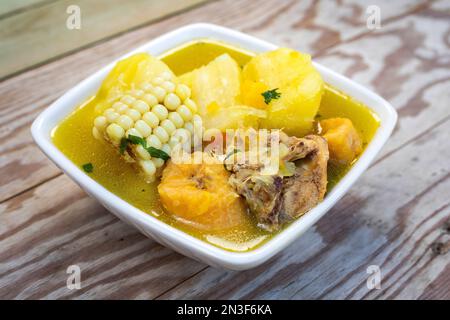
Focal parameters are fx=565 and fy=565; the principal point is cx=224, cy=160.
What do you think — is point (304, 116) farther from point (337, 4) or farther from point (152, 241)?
point (337, 4)

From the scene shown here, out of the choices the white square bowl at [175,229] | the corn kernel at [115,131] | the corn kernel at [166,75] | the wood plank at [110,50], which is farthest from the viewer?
the wood plank at [110,50]

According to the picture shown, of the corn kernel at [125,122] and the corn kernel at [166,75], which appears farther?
the corn kernel at [166,75]

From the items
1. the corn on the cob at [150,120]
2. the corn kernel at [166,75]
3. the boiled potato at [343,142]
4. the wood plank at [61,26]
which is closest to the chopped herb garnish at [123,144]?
the corn on the cob at [150,120]

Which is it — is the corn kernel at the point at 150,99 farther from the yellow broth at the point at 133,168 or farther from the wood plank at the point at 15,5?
the wood plank at the point at 15,5

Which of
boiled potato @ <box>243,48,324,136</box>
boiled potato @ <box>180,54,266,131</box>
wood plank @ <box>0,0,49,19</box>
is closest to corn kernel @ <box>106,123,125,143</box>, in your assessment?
boiled potato @ <box>180,54,266,131</box>

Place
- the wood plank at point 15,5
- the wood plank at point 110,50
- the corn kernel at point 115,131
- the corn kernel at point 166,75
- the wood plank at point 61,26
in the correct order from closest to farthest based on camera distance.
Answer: the corn kernel at point 115,131 < the corn kernel at point 166,75 < the wood plank at point 110,50 < the wood plank at point 61,26 < the wood plank at point 15,5

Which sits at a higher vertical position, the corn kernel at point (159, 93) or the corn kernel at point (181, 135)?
the corn kernel at point (159, 93)
